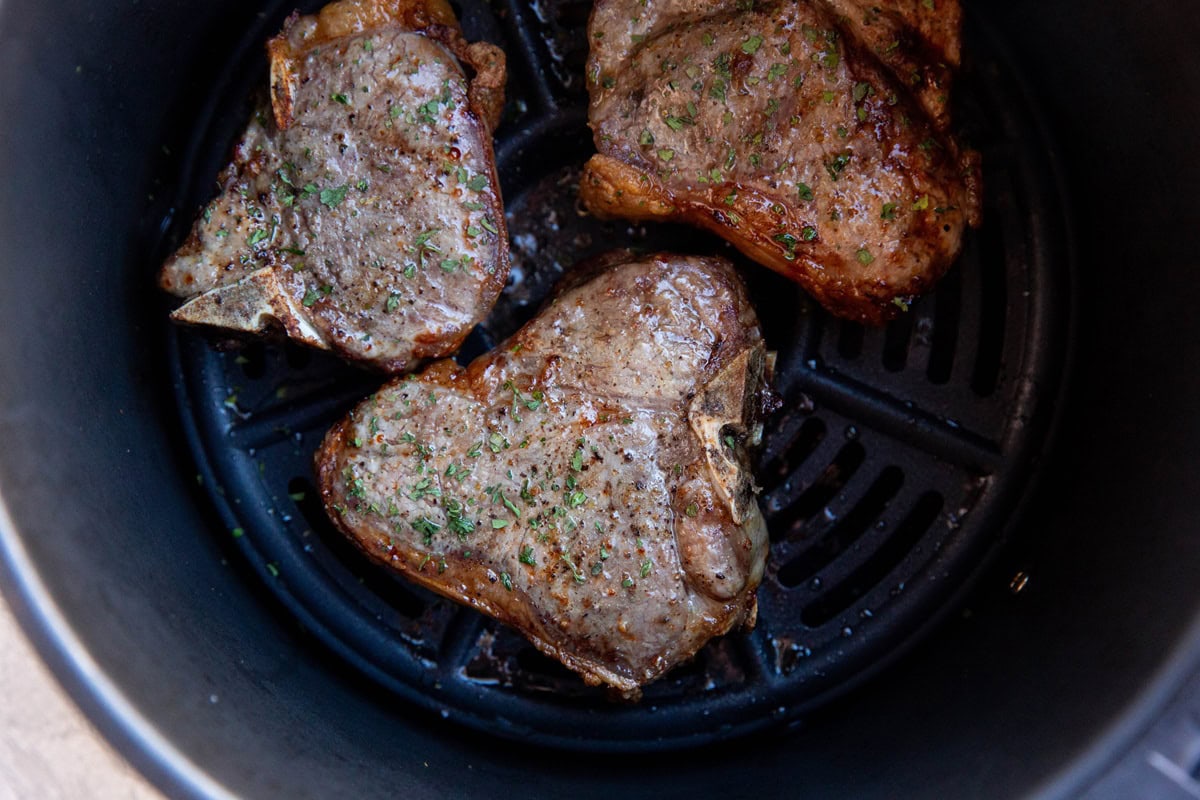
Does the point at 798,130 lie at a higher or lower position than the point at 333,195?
higher

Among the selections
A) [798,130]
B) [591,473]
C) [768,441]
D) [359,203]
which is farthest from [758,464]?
[359,203]

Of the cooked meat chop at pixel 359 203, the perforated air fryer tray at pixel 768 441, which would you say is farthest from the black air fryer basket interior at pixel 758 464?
the cooked meat chop at pixel 359 203

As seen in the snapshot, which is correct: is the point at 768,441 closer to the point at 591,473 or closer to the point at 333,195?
the point at 591,473

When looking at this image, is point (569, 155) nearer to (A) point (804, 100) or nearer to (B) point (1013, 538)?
(A) point (804, 100)

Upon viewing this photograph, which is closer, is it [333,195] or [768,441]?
[333,195]

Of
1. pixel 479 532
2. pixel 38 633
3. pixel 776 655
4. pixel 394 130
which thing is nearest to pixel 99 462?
pixel 38 633

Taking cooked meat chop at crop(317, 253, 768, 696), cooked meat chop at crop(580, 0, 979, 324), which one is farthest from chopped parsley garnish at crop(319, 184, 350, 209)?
cooked meat chop at crop(580, 0, 979, 324)

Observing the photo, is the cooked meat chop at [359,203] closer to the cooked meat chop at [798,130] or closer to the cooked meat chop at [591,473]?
the cooked meat chop at [591,473]
